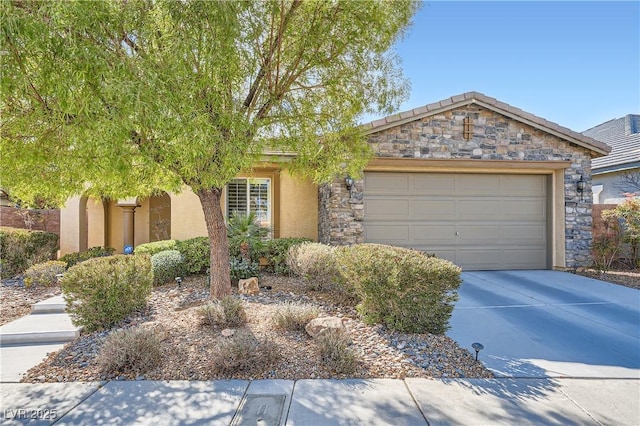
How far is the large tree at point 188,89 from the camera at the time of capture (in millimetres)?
3021

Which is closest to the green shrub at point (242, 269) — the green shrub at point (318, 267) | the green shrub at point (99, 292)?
the green shrub at point (318, 267)

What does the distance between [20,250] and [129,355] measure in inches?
294

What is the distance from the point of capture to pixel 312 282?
6785 mm

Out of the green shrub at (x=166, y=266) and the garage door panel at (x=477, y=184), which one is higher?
the garage door panel at (x=477, y=184)

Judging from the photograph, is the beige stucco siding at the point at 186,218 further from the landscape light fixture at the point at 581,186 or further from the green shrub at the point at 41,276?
the landscape light fixture at the point at 581,186

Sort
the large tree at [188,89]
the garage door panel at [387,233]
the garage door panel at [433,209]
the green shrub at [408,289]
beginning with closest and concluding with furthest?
the large tree at [188,89] → the green shrub at [408,289] → the garage door panel at [387,233] → the garage door panel at [433,209]

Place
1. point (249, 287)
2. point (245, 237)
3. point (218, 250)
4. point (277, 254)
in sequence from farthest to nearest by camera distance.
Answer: point (277, 254), point (245, 237), point (249, 287), point (218, 250)

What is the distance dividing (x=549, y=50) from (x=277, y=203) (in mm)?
8770

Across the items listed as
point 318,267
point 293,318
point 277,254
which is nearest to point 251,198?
point 277,254

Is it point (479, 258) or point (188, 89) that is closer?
point (188, 89)

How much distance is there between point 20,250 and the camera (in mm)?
8555

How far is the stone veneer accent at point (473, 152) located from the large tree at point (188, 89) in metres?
2.67

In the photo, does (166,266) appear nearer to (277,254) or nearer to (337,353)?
(277,254)

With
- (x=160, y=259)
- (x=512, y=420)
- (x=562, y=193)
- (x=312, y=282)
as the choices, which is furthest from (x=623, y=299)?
(x=160, y=259)
